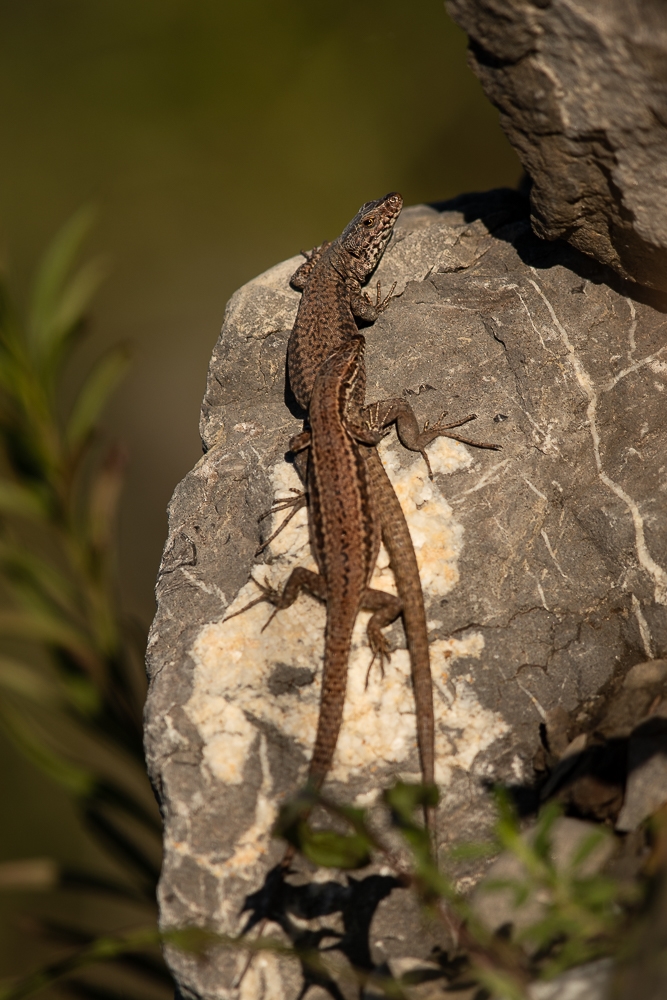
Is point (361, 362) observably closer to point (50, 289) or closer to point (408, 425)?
point (408, 425)

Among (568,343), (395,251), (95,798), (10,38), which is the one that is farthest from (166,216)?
(95,798)

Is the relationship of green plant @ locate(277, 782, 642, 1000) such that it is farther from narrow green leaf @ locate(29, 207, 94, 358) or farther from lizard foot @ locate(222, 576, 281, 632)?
narrow green leaf @ locate(29, 207, 94, 358)

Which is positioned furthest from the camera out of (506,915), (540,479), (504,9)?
(540,479)

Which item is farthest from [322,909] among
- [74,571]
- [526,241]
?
[526,241]

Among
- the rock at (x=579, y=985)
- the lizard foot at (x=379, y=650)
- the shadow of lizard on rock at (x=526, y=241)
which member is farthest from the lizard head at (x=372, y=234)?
the rock at (x=579, y=985)

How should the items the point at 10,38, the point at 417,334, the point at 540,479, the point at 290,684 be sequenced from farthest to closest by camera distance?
the point at 10,38 < the point at 417,334 < the point at 540,479 < the point at 290,684

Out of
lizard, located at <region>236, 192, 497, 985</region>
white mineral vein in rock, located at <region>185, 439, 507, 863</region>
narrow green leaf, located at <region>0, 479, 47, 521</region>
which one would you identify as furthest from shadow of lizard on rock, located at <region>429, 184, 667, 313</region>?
narrow green leaf, located at <region>0, 479, 47, 521</region>

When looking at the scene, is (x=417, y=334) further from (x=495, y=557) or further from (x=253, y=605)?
(x=253, y=605)
